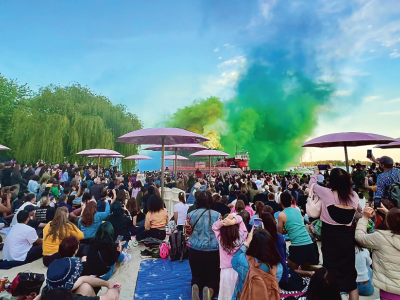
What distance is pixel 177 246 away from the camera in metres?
5.69

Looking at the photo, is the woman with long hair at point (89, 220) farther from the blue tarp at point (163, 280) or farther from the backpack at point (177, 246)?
the backpack at point (177, 246)

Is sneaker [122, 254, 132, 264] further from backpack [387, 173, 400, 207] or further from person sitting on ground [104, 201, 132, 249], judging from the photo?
backpack [387, 173, 400, 207]

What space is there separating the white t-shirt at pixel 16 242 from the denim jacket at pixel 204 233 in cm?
384

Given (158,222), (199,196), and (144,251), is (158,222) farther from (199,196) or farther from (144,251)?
(199,196)

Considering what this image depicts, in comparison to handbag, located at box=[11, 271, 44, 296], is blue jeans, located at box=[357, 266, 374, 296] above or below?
below

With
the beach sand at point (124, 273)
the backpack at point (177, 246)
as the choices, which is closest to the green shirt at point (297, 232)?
the beach sand at point (124, 273)

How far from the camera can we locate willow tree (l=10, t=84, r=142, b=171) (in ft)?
64.1

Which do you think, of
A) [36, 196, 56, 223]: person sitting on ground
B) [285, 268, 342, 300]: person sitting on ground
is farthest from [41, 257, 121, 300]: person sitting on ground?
[36, 196, 56, 223]: person sitting on ground

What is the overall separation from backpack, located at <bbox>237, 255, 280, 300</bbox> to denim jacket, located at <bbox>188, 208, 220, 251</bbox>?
130cm

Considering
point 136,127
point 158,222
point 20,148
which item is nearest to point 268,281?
point 158,222

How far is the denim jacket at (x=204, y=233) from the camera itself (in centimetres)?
366

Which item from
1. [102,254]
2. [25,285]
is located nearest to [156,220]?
[102,254]

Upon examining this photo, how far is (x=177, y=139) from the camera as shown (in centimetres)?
887

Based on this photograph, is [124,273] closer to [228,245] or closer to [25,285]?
[25,285]
